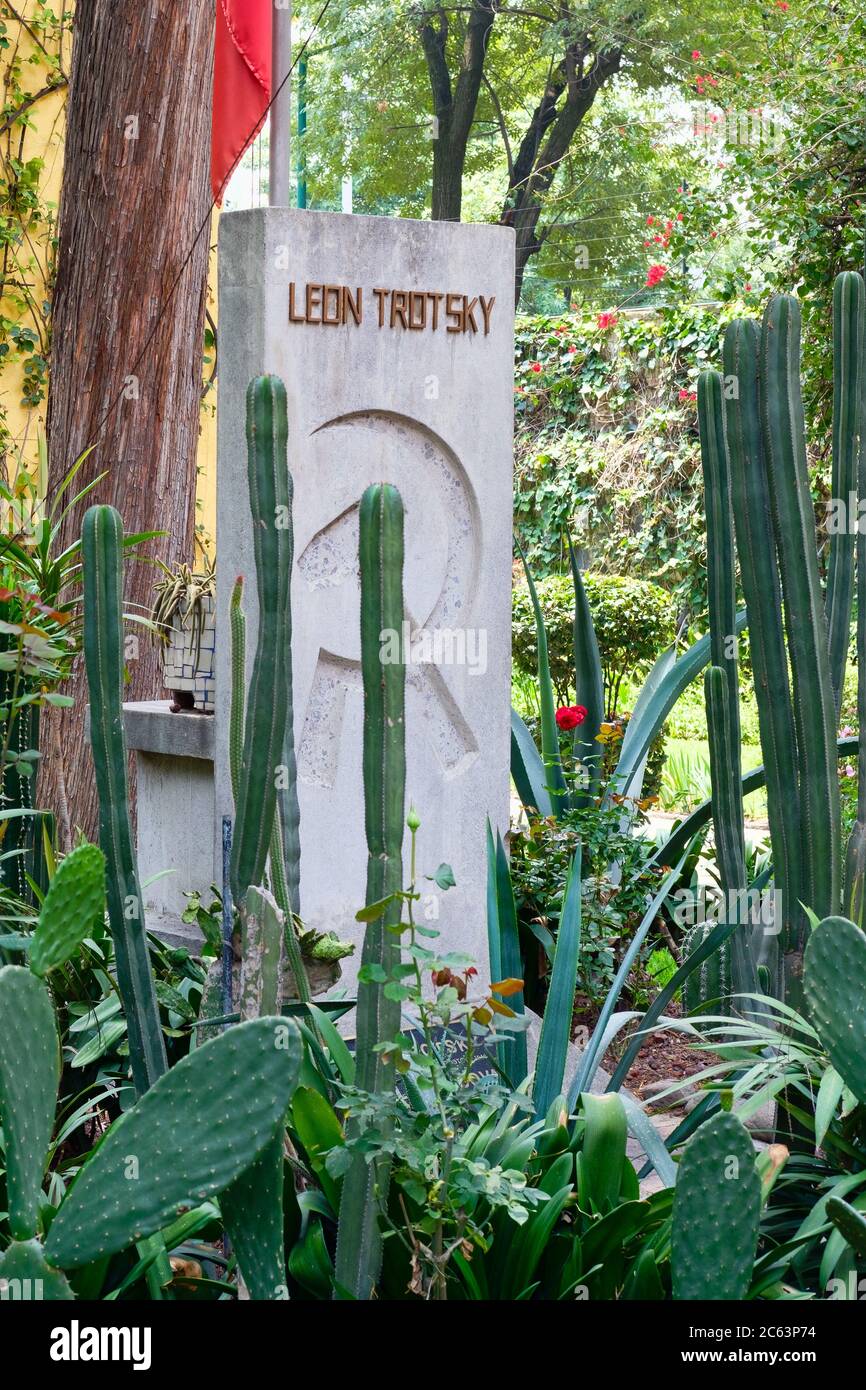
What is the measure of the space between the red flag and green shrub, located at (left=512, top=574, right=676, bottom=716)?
2698 millimetres

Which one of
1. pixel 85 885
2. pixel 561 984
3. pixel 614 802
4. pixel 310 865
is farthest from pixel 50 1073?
pixel 614 802

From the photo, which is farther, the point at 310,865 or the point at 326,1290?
the point at 310,865

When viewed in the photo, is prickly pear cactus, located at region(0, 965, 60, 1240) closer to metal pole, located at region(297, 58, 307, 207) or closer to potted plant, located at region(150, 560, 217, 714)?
potted plant, located at region(150, 560, 217, 714)

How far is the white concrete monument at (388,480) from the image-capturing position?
390cm

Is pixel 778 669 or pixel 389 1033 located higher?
pixel 778 669

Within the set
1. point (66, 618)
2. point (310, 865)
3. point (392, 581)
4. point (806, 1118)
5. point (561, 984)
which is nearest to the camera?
point (392, 581)

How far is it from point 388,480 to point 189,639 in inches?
30.3

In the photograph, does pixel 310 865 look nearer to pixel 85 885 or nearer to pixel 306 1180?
pixel 306 1180

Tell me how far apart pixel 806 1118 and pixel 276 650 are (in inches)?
46.7

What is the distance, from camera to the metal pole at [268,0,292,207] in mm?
5461

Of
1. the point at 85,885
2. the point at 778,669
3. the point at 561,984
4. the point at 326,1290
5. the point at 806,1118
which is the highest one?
the point at 778,669

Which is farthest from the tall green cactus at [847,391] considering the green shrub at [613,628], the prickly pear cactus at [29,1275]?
the green shrub at [613,628]

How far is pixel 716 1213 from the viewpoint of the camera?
1.74 metres
